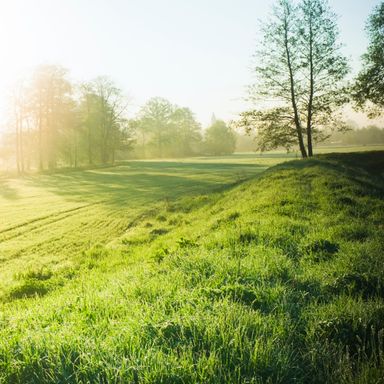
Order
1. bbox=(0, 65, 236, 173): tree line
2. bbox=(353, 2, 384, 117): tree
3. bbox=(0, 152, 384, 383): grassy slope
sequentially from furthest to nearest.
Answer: bbox=(0, 65, 236, 173): tree line
bbox=(353, 2, 384, 117): tree
bbox=(0, 152, 384, 383): grassy slope

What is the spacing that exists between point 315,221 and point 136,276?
588 centimetres

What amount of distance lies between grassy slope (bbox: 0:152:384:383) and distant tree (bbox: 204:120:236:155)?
120120mm

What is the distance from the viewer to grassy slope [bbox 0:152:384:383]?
323 cm

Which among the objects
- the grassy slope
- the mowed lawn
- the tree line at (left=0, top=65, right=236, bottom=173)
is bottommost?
the mowed lawn

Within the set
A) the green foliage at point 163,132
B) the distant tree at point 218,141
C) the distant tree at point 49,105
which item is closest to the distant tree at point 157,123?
the green foliage at point 163,132

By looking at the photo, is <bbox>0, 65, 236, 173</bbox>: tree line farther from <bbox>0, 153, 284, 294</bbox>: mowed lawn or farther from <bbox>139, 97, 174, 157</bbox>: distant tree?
<bbox>0, 153, 284, 294</bbox>: mowed lawn

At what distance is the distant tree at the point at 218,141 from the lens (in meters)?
128

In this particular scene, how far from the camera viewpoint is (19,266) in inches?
449

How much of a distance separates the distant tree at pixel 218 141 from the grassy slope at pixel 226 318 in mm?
120120

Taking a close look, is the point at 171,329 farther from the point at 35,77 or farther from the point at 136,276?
the point at 35,77

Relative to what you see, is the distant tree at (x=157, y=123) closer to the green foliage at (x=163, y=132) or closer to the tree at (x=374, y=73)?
the green foliage at (x=163, y=132)

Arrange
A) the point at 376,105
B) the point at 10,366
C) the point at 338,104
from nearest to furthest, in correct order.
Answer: the point at 10,366 → the point at 338,104 → the point at 376,105

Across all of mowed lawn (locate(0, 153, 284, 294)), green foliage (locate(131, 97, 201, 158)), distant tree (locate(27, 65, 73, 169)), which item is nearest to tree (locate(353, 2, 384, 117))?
mowed lawn (locate(0, 153, 284, 294))

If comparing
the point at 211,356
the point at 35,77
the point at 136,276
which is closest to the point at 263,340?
the point at 211,356
